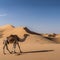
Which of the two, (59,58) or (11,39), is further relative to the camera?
(11,39)

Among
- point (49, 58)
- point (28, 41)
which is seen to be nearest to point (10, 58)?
point (49, 58)

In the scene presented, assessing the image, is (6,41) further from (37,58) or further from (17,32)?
(17,32)

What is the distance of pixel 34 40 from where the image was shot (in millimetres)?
38781

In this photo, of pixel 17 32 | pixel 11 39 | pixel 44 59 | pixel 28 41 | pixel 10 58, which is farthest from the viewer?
pixel 17 32

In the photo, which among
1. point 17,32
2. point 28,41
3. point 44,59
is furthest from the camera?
point 17,32

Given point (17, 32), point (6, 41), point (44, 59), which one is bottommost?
point (44, 59)

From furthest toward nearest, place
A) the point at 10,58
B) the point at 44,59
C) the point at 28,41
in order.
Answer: the point at 28,41 < the point at 10,58 < the point at 44,59

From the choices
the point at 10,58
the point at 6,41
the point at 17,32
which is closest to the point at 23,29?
the point at 17,32

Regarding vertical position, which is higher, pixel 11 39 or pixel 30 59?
pixel 11 39

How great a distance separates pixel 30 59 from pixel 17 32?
104ft

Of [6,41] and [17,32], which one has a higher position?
[17,32]

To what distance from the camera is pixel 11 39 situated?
19.0m

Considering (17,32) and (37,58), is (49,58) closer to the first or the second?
(37,58)

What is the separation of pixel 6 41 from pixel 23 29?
95.3 ft
